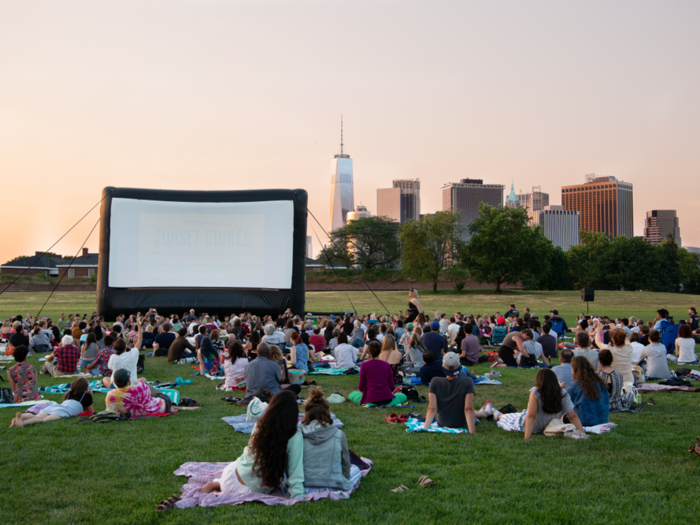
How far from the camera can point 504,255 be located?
53.5 m

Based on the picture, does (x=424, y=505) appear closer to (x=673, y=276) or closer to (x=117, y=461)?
(x=117, y=461)

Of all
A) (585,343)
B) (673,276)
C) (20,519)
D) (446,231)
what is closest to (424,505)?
(20,519)

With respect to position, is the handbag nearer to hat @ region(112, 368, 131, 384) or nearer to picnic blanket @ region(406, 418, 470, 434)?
hat @ region(112, 368, 131, 384)

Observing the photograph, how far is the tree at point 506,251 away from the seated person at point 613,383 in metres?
47.2

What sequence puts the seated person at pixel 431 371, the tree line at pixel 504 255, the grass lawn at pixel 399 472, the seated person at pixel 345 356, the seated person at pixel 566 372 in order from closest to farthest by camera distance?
the grass lawn at pixel 399 472
the seated person at pixel 566 372
the seated person at pixel 431 371
the seated person at pixel 345 356
the tree line at pixel 504 255

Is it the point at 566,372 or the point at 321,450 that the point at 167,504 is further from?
the point at 566,372

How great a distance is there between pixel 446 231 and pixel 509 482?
53353mm

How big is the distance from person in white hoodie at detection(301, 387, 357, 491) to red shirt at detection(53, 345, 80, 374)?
7.37 meters

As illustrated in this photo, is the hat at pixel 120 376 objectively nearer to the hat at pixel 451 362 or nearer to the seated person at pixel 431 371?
the hat at pixel 451 362

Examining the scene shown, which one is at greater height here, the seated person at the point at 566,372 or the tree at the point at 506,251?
the tree at the point at 506,251

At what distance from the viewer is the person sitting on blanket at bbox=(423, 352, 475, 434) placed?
19.3 ft

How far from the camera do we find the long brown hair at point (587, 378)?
5.86m

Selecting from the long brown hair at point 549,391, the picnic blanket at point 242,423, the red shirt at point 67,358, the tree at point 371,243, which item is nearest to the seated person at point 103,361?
the red shirt at point 67,358

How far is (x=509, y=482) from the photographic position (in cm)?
429
